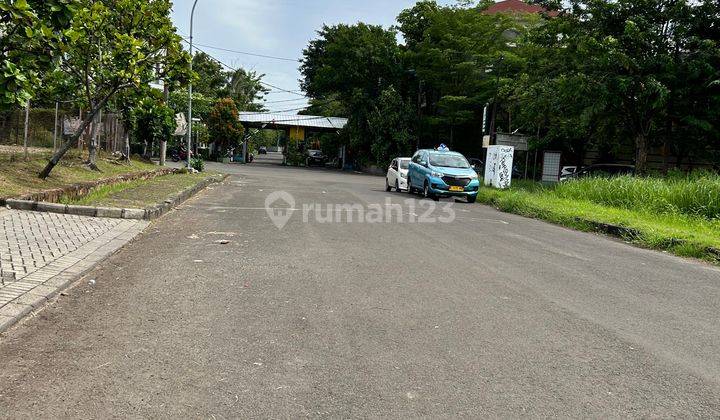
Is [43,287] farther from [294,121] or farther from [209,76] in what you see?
[209,76]

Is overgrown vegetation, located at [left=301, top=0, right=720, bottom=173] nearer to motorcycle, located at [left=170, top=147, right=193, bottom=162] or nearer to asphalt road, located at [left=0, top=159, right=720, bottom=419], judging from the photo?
motorcycle, located at [left=170, top=147, right=193, bottom=162]

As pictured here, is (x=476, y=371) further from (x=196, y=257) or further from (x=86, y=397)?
(x=196, y=257)

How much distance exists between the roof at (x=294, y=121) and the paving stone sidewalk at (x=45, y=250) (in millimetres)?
42711

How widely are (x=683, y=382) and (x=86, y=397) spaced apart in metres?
3.85

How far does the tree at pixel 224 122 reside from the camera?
51188 millimetres

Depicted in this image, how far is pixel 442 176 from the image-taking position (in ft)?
62.3

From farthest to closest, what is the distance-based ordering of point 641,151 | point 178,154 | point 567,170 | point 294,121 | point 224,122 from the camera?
point 294,121 → point 224,122 → point 178,154 → point 567,170 → point 641,151

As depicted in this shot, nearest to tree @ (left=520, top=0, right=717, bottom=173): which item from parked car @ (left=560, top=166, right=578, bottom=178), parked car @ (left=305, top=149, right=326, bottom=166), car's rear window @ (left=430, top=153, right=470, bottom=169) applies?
car's rear window @ (left=430, top=153, right=470, bottom=169)

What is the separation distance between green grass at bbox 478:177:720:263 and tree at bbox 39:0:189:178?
10203 mm

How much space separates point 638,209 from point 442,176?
20.6ft

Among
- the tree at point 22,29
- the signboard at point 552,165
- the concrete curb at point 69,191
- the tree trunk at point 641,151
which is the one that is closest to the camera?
the tree at point 22,29

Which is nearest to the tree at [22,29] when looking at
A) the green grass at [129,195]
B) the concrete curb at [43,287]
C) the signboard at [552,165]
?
the concrete curb at [43,287]

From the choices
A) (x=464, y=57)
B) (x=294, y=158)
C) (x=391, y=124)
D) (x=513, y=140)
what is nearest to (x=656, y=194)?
(x=513, y=140)

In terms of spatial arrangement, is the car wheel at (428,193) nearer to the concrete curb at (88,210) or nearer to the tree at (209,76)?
the concrete curb at (88,210)
